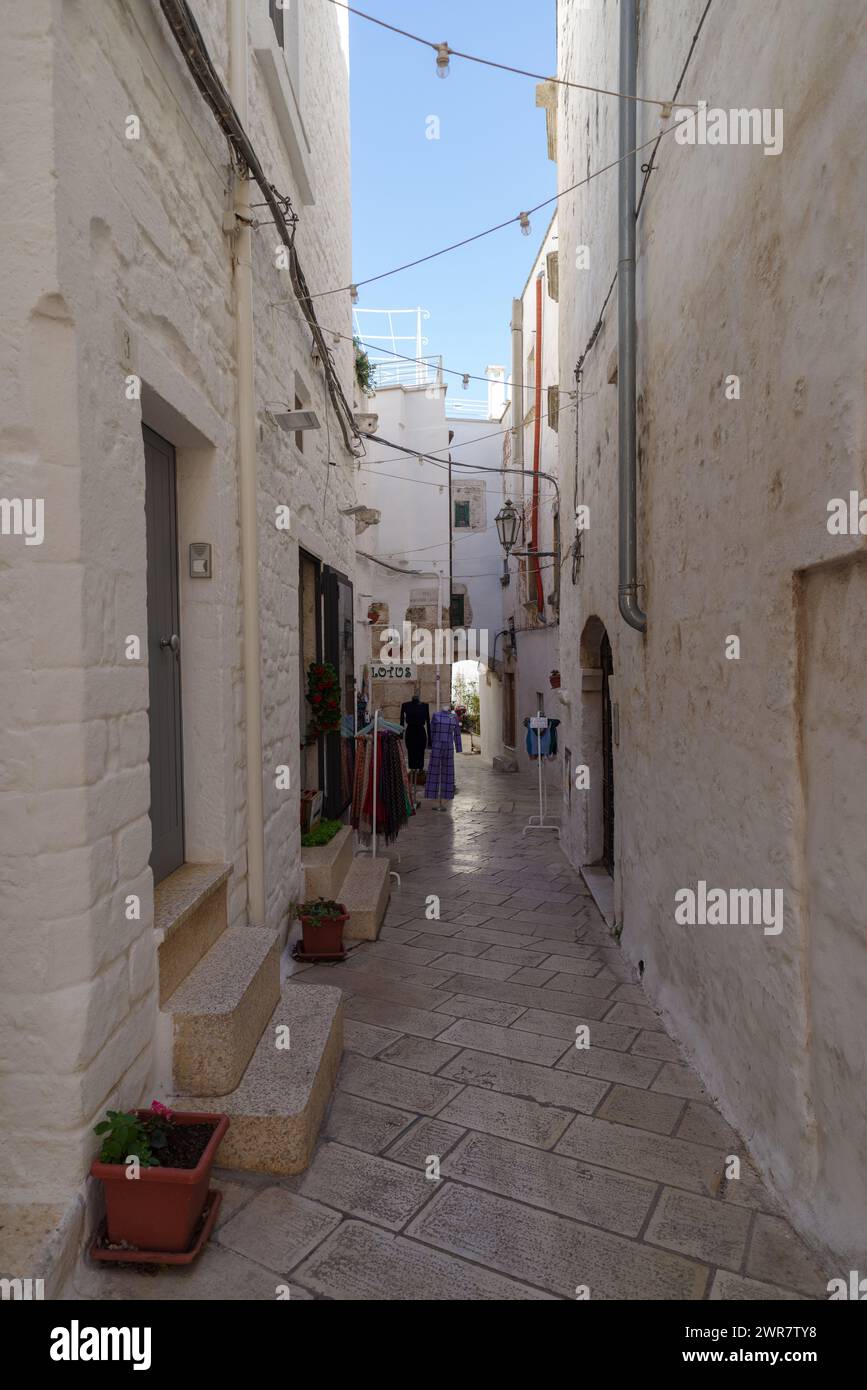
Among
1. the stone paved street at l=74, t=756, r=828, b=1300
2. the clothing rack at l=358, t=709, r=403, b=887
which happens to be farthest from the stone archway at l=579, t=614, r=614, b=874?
the stone paved street at l=74, t=756, r=828, b=1300

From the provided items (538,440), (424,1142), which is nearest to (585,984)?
(424,1142)

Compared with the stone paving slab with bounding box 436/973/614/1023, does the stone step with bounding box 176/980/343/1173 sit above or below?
above

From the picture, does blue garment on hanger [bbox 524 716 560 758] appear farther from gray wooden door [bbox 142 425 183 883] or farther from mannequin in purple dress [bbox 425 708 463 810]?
gray wooden door [bbox 142 425 183 883]

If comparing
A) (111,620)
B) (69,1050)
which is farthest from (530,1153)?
(111,620)

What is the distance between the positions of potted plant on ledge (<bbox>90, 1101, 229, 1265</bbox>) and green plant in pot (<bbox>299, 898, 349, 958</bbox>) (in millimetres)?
2628

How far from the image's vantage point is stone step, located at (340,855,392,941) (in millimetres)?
5434

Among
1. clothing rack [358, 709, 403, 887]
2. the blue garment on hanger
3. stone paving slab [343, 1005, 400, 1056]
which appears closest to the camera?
stone paving slab [343, 1005, 400, 1056]

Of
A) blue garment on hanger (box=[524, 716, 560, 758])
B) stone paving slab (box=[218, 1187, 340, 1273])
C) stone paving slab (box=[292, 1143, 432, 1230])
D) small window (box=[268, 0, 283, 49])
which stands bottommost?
stone paving slab (box=[292, 1143, 432, 1230])

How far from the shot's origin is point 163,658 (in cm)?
327

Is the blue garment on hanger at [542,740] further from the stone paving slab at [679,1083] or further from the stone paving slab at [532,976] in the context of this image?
the stone paving slab at [679,1083]

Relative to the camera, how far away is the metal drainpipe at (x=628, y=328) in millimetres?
4703

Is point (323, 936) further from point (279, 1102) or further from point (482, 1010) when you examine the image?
point (279, 1102)

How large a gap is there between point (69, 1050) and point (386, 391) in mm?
20498
